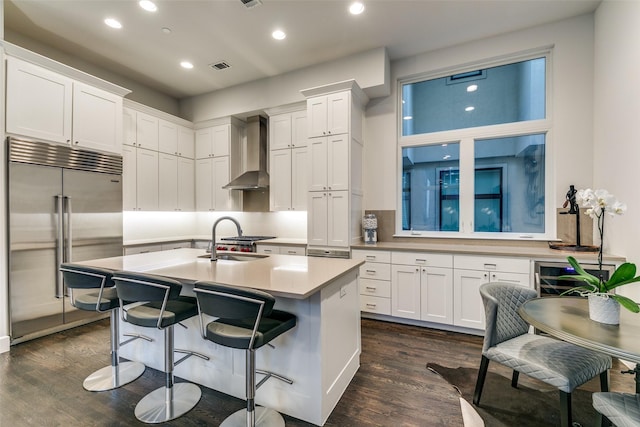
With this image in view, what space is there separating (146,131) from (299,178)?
248cm

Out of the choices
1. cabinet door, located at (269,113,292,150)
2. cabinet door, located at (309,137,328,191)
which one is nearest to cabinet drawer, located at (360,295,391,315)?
cabinet door, located at (309,137,328,191)

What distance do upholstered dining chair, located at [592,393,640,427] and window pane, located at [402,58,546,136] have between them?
322 cm

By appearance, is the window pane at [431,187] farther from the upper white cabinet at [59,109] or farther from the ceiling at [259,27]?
the upper white cabinet at [59,109]

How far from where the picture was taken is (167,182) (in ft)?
15.9

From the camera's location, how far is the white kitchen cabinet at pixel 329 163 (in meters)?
3.80

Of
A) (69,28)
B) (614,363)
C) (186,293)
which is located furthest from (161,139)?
(614,363)

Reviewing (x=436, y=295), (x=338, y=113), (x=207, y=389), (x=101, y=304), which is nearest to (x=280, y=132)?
(x=338, y=113)

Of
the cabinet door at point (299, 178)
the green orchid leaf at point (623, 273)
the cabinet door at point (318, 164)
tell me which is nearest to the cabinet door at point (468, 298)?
the green orchid leaf at point (623, 273)

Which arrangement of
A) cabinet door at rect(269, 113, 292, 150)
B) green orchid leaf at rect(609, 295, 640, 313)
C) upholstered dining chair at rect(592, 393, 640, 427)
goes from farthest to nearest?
cabinet door at rect(269, 113, 292, 150) → green orchid leaf at rect(609, 295, 640, 313) → upholstered dining chair at rect(592, 393, 640, 427)

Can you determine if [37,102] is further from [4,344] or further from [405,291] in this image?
[405,291]

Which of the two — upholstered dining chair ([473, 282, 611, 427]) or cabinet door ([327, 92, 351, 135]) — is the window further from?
upholstered dining chair ([473, 282, 611, 427])

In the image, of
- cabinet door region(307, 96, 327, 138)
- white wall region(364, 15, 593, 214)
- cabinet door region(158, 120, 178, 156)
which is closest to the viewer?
white wall region(364, 15, 593, 214)

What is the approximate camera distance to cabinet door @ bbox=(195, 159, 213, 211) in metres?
5.25

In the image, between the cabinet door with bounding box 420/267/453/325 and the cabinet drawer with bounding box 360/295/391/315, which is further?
the cabinet drawer with bounding box 360/295/391/315
